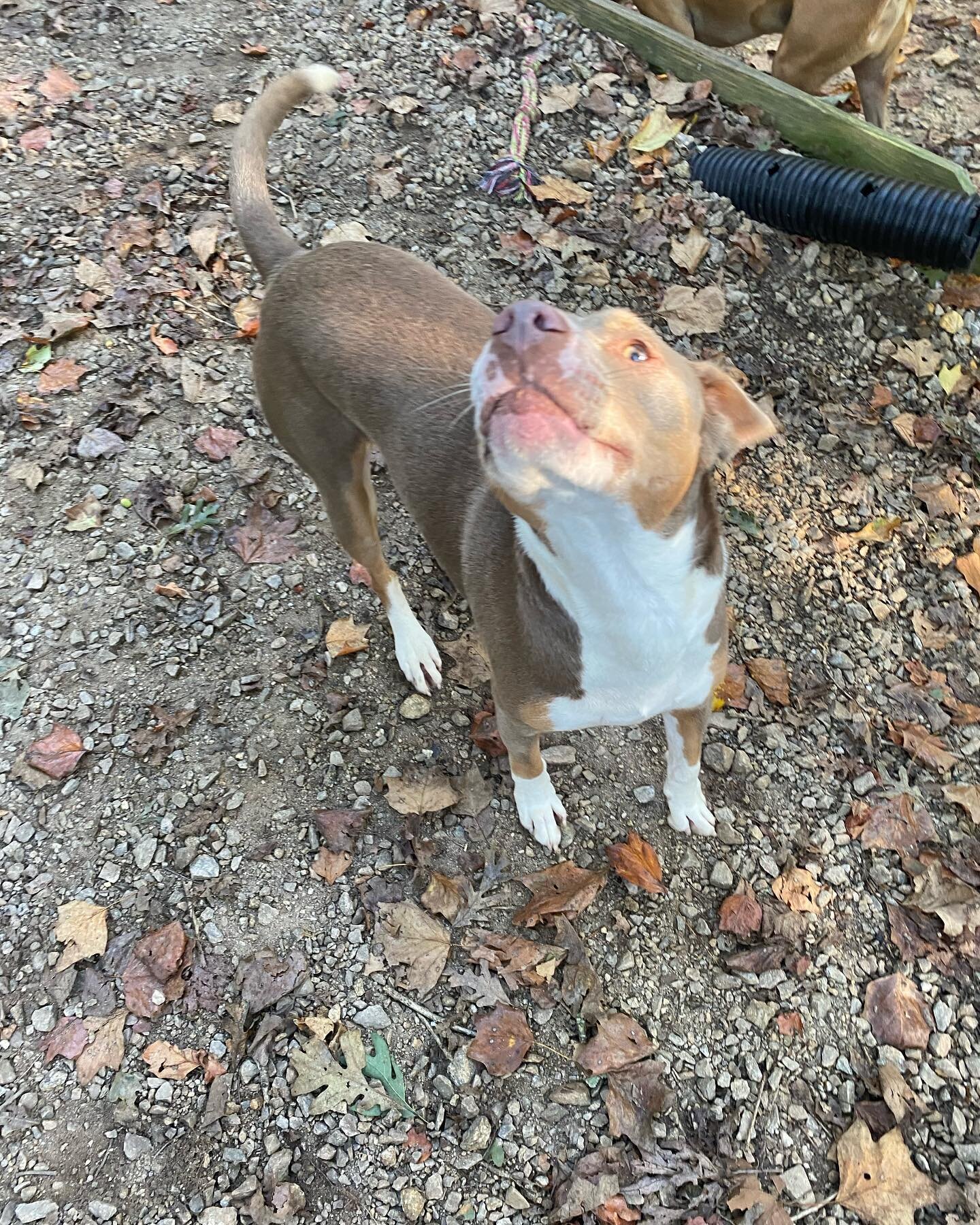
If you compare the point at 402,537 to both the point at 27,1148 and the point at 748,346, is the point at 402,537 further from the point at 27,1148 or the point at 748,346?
the point at 27,1148

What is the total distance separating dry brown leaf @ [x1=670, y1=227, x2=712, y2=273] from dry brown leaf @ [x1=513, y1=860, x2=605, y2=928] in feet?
10.7

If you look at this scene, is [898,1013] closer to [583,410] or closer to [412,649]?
[412,649]

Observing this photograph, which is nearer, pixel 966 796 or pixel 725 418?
pixel 725 418

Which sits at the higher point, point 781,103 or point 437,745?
point 781,103

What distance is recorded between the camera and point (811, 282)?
4.73m

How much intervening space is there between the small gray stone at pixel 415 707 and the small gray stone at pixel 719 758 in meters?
1.19

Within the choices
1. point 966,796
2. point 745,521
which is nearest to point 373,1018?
point 966,796

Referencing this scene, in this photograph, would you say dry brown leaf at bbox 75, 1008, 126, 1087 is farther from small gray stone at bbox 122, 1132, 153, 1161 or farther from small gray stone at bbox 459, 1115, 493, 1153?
small gray stone at bbox 459, 1115, 493, 1153

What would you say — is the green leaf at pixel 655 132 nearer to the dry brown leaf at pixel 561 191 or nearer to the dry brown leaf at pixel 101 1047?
the dry brown leaf at pixel 561 191

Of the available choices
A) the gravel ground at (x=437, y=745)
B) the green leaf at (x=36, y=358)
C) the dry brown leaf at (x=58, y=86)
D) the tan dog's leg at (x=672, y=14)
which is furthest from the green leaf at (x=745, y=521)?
the dry brown leaf at (x=58, y=86)

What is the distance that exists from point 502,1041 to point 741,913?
3.28 feet

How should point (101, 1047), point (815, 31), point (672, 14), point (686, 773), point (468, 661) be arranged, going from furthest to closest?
point (672, 14), point (815, 31), point (468, 661), point (686, 773), point (101, 1047)

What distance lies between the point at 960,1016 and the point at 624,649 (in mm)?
1898

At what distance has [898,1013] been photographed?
3.12m
